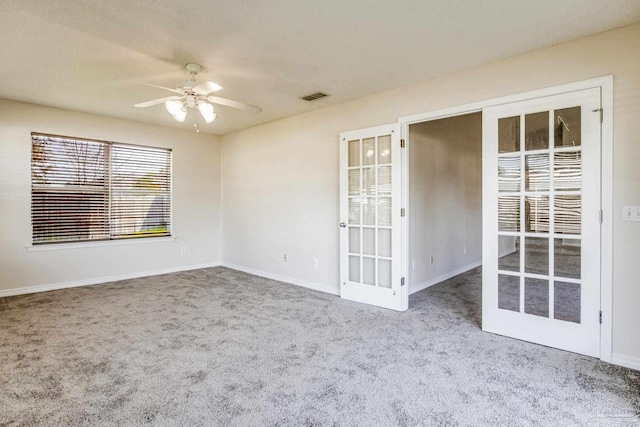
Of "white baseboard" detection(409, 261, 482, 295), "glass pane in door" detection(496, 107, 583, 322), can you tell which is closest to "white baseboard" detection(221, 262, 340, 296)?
"white baseboard" detection(409, 261, 482, 295)

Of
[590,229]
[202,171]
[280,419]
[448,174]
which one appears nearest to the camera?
[280,419]

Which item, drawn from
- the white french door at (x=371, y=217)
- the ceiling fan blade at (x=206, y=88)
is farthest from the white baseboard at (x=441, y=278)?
the ceiling fan blade at (x=206, y=88)

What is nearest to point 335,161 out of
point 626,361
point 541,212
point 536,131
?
point 536,131

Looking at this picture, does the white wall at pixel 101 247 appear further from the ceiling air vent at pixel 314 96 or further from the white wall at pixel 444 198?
the white wall at pixel 444 198

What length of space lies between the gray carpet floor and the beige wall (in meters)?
0.85

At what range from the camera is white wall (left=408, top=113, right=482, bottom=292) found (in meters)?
4.51

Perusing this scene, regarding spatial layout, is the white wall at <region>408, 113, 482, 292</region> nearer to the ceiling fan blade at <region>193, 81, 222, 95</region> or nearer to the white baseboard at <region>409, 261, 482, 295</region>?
the white baseboard at <region>409, 261, 482, 295</region>

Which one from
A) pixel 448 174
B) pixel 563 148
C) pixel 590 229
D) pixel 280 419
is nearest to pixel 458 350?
pixel 590 229

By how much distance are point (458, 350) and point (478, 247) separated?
12.4 ft

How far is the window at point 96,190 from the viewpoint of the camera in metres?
4.66

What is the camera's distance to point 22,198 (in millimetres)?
4469

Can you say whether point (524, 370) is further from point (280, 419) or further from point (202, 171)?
point (202, 171)

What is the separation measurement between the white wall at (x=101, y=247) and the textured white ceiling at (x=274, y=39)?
812mm

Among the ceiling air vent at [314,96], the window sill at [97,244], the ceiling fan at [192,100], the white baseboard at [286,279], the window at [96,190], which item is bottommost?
the white baseboard at [286,279]
